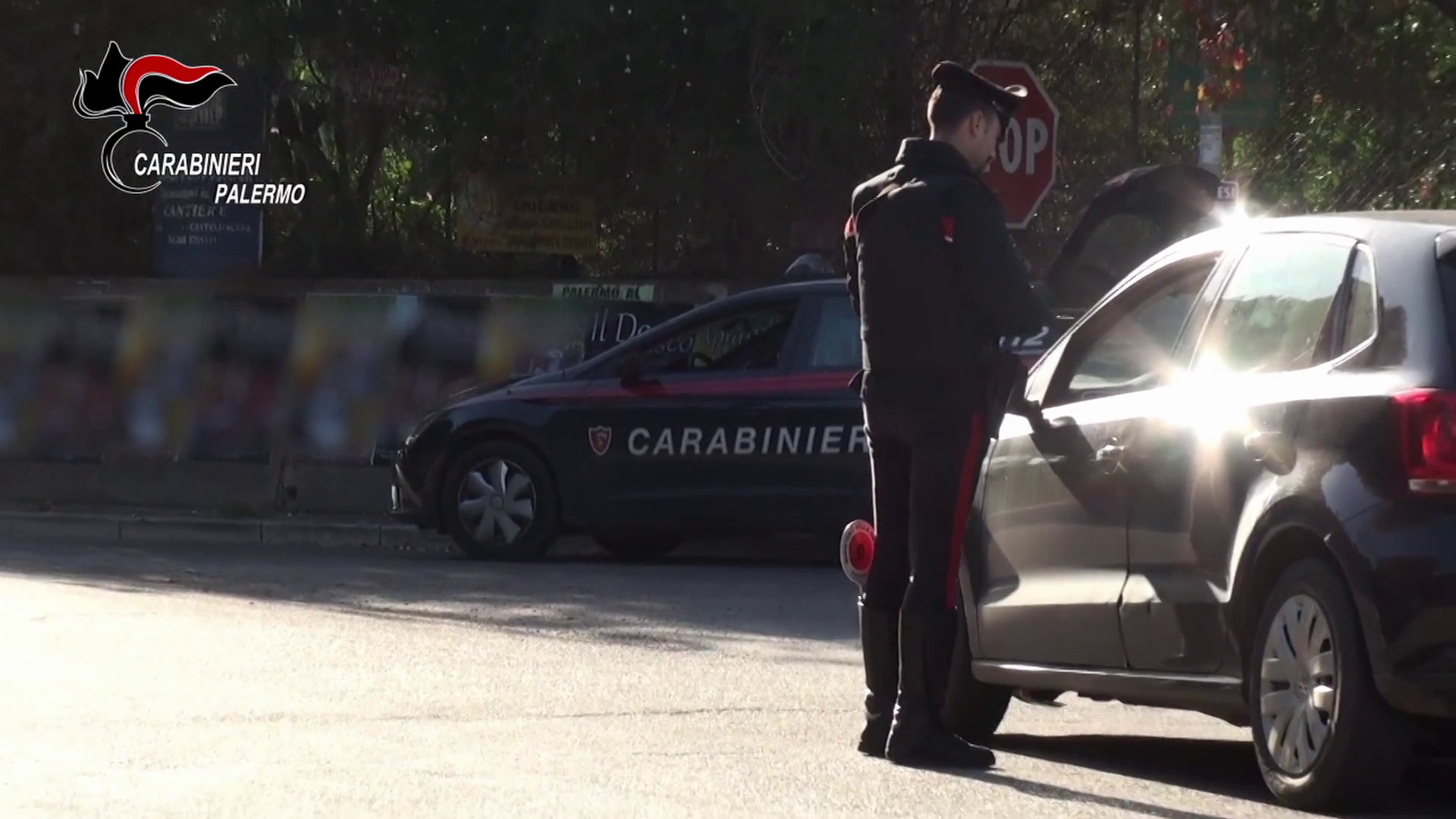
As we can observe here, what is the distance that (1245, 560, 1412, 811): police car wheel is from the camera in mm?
5754

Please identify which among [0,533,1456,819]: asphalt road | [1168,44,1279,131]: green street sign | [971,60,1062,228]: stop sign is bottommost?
[0,533,1456,819]: asphalt road

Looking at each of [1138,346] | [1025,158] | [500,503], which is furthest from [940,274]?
[1025,158]

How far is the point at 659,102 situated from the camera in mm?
18234

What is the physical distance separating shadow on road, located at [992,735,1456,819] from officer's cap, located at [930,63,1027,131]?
6.15 ft

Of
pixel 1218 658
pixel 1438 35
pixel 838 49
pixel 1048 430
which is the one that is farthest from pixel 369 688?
pixel 1438 35

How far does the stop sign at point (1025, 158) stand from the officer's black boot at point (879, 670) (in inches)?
403

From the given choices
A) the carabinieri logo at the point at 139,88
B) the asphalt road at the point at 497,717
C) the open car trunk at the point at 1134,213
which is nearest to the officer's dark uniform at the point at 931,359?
the asphalt road at the point at 497,717

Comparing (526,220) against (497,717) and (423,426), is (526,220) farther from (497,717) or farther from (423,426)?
(497,717)

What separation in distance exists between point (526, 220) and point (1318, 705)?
13.9 metres

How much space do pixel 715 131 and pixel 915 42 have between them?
1632 mm

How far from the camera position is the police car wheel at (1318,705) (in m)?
5.75

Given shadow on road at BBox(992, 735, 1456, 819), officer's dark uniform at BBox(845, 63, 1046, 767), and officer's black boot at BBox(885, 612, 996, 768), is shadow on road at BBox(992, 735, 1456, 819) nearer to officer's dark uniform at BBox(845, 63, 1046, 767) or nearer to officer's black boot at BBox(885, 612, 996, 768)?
officer's black boot at BBox(885, 612, 996, 768)

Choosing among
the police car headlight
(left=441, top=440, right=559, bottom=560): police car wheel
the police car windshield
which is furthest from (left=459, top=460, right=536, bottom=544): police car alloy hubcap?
the police car windshield

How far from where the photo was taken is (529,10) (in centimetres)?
1773
